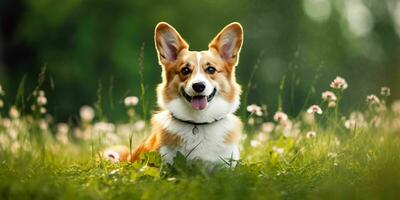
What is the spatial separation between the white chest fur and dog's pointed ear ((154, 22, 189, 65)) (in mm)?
523

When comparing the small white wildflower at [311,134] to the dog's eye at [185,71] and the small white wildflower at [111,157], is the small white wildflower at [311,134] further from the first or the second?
the small white wildflower at [111,157]

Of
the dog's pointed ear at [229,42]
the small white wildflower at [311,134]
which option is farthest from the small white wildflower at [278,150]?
the dog's pointed ear at [229,42]

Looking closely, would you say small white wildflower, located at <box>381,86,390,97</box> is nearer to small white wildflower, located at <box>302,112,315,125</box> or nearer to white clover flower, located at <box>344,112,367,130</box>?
white clover flower, located at <box>344,112,367,130</box>

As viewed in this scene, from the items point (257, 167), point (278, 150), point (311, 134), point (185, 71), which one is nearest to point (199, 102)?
point (185, 71)

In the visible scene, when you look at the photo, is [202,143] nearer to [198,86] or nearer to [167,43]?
[198,86]

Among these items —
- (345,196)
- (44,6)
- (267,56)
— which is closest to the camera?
(345,196)

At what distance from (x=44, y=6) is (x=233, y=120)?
13.9 metres

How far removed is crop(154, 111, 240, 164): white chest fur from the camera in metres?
5.53

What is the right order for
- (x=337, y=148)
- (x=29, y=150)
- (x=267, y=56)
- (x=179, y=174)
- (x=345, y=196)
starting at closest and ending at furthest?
(x=345, y=196), (x=179, y=174), (x=29, y=150), (x=337, y=148), (x=267, y=56)

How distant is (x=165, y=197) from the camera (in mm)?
4578

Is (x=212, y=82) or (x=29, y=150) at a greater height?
(x=212, y=82)

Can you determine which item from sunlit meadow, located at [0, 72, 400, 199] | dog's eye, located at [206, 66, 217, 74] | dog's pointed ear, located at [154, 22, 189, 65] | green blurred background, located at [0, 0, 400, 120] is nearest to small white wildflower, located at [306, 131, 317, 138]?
sunlit meadow, located at [0, 72, 400, 199]

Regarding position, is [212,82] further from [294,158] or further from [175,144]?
[294,158]

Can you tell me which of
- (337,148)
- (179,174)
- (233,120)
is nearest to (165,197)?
(179,174)
